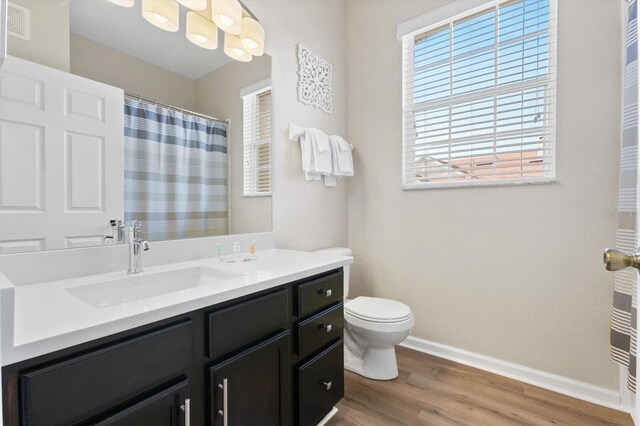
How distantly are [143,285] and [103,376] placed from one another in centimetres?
49

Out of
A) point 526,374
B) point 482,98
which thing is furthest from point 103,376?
point 482,98

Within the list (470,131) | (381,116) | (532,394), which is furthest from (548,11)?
(532,394)

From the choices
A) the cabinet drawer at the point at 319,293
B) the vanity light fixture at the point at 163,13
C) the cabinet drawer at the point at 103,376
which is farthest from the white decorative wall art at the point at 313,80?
the cabinet drawer at the point at 103,376

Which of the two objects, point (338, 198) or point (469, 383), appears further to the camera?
point (338, 198)

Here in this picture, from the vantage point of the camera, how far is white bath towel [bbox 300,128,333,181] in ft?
6.81

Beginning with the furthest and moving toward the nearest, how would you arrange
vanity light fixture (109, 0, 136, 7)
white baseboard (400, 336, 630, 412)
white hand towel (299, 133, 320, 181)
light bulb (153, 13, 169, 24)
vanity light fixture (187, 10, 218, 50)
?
white hand towel (299, 133, 320, 181) < white baseboard (400, 336, 630, 412) < vanity light fixture (187, 10, 218, 50) < light bulb (153, 13, 169, 24) < vanity light fixture (109, 0, 136, 7)

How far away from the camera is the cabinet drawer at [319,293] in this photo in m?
1.28

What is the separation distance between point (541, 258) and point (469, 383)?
34.9 inches

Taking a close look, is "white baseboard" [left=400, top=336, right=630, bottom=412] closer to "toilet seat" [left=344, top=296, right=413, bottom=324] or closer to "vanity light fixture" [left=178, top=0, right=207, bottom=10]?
"toilet seat" [left=344, top=296, right=413, bottom=324]

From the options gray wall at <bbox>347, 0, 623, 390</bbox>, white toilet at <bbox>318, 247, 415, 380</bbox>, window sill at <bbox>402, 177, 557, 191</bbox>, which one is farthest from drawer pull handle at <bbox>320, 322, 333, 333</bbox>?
window sill at <bbox>402, 177, 557, 191</bbox>

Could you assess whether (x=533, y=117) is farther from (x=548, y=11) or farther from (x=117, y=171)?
(x=117, y=171)

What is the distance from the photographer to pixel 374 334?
5.87ft

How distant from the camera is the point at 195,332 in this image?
895mm

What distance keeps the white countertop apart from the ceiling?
3.09 ft
